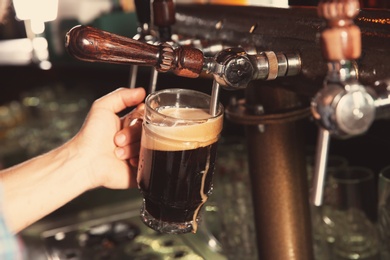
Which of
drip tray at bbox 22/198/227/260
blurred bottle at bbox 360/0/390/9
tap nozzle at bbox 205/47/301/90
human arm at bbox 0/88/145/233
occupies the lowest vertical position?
drip tray at bbox 22/198/227/260

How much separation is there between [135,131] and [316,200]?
0.71 metres

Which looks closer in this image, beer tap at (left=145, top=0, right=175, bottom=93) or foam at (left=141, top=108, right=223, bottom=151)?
foam at (left=141, top=108, right=223, bottom=151)

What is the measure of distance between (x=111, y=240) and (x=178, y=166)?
40.0 inches

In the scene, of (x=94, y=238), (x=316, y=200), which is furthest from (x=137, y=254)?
(x=316, y=200)

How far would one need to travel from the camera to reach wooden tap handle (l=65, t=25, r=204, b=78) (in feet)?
3.24

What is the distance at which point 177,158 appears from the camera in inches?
45.0

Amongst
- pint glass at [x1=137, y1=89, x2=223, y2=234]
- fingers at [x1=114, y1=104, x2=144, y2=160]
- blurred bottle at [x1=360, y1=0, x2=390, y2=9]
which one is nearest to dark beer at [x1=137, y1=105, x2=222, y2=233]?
pint glass at [x1=137, y1=89, x2=223, y2=234]

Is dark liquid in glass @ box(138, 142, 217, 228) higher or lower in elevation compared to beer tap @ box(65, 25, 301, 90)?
lower

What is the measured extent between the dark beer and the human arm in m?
0.31

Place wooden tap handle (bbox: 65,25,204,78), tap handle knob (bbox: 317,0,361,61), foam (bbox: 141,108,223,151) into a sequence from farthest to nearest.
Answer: foam (bbox: 141,108,223,151) → wooden tap handle (bbox: 65,25,204,78) → tap handle knob (bbox: 317,0,361,61)

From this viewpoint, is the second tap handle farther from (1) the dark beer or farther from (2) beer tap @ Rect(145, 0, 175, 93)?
(1) the dark beer

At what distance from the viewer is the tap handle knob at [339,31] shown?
0.77 m

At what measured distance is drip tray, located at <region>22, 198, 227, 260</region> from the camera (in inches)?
77.4

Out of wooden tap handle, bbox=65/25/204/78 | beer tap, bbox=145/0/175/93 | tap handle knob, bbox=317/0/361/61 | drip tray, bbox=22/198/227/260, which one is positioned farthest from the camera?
drip tray, bbox=22/198/227/260
